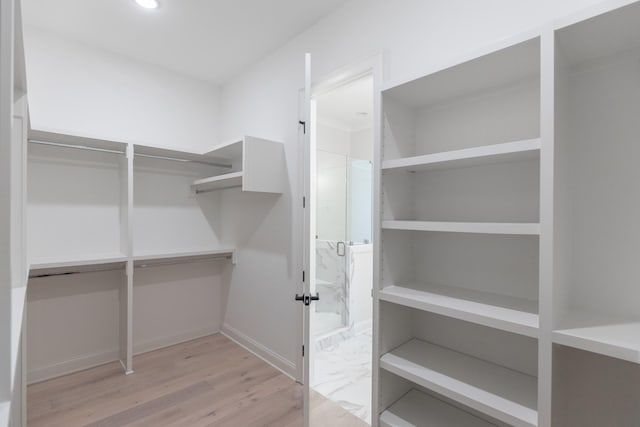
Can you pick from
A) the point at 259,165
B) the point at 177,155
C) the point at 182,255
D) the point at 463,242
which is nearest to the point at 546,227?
the point at 463,242

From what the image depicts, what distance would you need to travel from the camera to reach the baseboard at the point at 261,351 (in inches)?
96.7

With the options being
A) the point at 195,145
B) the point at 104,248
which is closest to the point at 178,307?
the point at 104,248

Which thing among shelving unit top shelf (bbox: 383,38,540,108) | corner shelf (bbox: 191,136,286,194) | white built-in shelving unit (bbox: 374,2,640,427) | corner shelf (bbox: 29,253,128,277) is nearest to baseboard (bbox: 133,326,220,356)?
corner shelf (bbox: 29,253,128,277)

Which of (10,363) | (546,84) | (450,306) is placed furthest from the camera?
(450,306)

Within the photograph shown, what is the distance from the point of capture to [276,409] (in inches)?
80.1

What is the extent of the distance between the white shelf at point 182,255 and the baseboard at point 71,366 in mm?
858

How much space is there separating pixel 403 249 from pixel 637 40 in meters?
1.13

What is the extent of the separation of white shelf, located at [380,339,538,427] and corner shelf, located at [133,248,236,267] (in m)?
2.03

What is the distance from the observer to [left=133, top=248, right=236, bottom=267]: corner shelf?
260 cm

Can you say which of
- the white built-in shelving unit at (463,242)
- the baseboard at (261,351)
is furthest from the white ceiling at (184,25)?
the baseboard at (261,351)

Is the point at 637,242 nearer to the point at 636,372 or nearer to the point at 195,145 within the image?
the point at 636,372

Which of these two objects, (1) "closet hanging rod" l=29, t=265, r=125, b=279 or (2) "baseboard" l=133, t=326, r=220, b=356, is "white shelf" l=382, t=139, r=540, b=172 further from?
(2) "baseboard" l=133, t=326, r=220, b=356

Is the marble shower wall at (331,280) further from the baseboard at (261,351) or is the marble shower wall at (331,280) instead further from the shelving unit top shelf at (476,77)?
the shelving unit top shelf at (476,77)

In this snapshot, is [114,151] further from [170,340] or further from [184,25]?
[170,340]
